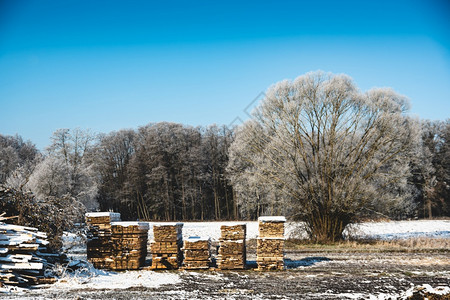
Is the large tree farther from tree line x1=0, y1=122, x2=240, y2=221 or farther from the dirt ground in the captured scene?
tree line x1=0, y1=122, x2=240, y2=221

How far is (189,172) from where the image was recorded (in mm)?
47562

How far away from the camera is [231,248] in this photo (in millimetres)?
12781

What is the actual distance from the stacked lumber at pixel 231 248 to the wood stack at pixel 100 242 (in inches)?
151

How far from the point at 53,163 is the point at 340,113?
2687 cm

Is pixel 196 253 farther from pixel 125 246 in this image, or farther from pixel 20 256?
pixel 20 256

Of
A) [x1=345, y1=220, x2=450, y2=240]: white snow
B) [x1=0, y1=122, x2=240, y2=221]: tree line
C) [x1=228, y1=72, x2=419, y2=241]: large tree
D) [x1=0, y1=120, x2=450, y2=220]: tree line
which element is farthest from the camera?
[x1=0, y1=122, x2=240, y2=221]: tree line

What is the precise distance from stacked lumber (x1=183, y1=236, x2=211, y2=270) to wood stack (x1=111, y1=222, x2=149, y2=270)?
1.70m

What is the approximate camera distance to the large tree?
20.2 meters

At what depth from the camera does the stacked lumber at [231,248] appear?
1273 cm

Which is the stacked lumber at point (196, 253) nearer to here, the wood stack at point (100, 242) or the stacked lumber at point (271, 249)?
the stacked lumber at point (271, 249)

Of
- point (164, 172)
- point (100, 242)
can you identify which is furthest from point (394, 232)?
point (164, 172)

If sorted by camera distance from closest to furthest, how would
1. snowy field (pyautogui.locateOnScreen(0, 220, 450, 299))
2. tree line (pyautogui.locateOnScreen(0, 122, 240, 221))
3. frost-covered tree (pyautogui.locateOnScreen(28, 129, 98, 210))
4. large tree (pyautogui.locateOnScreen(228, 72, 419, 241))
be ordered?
snowy field (pyautogui.locateOnScreen(0, 220, 450, 299))
large tree (pyautogui.locateOnScreen(228, 72, 419, 241))
frost-covered tree (pyautogui.locateOnScreen(28, 129, 98, 210))
tree line (pyautogui.locateOnScreen(0, 122, 240, 221))

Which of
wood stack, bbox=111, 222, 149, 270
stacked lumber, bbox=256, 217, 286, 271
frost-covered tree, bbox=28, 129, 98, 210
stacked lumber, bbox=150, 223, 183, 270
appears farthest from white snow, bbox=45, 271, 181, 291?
frost-covered tree, bbox=28, 129, 98, 210

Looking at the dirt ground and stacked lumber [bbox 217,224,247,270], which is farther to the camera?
stacked lumber [bbox 217,224,247,270]
